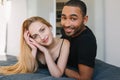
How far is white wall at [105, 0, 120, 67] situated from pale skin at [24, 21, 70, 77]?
1.22 metres

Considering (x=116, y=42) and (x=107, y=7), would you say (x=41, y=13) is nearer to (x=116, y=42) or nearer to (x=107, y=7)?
(x=107, y=7)

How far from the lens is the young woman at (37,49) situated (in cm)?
132

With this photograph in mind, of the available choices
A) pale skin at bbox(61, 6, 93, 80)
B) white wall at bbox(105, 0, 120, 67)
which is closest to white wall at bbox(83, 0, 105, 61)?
white wall at bbox(105, 0, 120, 67)

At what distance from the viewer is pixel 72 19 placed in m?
1.32

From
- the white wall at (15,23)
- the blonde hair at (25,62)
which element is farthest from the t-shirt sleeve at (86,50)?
the white wall at (15,23)

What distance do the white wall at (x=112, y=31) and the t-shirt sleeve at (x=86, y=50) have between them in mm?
1253

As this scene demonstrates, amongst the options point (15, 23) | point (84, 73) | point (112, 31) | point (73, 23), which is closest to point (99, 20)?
point (112, 31)

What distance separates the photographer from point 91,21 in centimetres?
272

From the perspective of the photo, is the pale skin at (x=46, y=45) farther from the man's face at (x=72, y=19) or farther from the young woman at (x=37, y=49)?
the man's face at (x=72, y=19)

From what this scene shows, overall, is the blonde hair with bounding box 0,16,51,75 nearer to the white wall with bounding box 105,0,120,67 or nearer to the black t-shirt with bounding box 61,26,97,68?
the black t-shirt with bounding box 61,26,97,68

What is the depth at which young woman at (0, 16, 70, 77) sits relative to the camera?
1323 mm

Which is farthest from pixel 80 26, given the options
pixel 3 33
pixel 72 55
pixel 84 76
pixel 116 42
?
pixel 3 33

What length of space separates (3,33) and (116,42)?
54.0 inches

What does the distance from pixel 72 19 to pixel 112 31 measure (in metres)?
1.31
